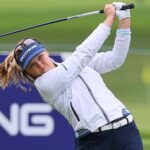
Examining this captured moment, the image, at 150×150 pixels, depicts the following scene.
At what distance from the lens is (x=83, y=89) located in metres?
3.26

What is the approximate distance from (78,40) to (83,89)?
134 cm

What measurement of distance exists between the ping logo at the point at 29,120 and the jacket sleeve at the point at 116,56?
3.59ft

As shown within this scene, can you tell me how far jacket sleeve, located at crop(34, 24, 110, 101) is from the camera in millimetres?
3225

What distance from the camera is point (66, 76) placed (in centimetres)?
Answer: 325

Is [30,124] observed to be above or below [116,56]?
below

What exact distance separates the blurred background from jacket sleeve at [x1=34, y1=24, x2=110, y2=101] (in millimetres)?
1281

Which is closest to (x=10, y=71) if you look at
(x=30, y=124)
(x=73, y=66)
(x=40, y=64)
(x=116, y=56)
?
(x=40, y=64)

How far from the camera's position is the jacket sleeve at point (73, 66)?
10.6ft

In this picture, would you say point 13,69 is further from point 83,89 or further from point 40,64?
point 83,89

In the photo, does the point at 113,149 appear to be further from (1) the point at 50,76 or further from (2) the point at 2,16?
(2) the point at 2,16

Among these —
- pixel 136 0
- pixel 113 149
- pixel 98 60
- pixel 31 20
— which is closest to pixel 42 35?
pixel 31 20

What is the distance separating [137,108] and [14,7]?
1031mm

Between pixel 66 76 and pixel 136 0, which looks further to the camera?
pixel 136 0

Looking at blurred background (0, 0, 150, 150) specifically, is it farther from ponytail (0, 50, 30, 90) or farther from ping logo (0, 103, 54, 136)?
ponytail (0, 50, 30, 90)
